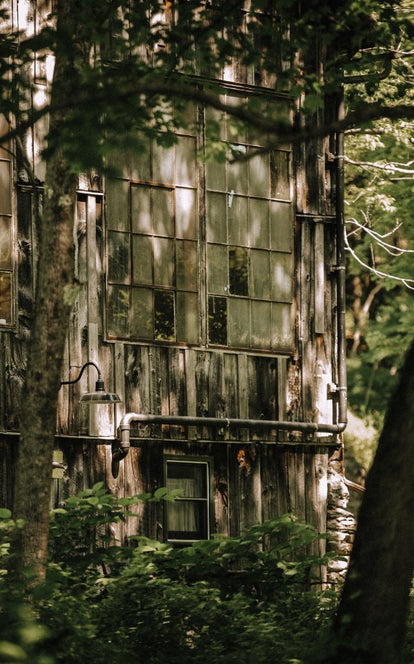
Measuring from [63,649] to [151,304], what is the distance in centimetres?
676

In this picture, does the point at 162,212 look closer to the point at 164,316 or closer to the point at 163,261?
the point at 163,261

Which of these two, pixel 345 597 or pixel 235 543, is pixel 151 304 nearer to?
pixel 235 543

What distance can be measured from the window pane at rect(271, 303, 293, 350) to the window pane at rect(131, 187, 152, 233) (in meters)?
2.06

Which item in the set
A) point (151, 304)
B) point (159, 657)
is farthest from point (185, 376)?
point (159, 657)

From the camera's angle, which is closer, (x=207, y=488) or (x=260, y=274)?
(x=207, y=488)

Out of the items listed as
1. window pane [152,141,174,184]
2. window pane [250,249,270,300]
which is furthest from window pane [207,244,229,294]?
window pane [152,141,174,184]

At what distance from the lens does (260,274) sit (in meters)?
16.0

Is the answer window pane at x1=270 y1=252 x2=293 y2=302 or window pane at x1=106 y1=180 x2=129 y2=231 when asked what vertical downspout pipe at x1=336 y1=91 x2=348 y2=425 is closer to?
window pane at x1=270 y1=252 x2=293 y2=302

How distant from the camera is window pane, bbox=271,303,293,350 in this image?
52.5ft

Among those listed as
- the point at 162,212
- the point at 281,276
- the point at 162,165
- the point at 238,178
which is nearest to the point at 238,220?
the point at 238,178

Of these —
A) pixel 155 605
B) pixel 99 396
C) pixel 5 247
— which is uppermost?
pixel 5 247

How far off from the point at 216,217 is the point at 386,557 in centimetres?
718

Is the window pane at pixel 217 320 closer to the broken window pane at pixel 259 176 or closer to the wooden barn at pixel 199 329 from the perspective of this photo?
the wooden barn at pixel 199 329

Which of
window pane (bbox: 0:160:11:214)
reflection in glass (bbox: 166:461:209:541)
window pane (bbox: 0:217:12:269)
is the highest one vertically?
window pane (bbox: 0:160:11:214)
